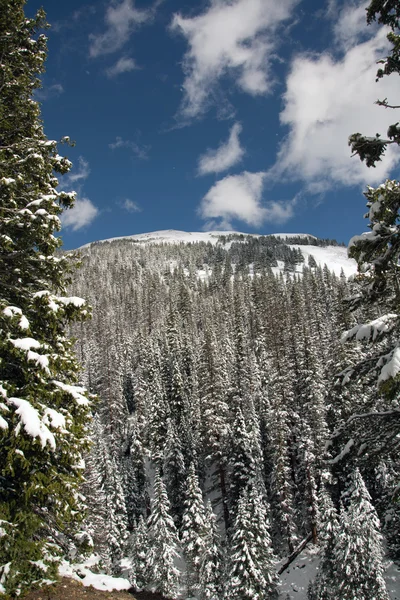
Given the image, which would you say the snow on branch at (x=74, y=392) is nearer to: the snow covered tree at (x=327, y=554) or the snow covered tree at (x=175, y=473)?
the snow covered tree at (x=327, y=554)

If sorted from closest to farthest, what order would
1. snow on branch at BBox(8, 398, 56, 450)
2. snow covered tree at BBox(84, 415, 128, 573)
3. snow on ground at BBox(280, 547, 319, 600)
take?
snow on branch at BBox(8, 398, 56, 450) → snow on ground at BBox(280, 547, 319, 600) → snow covered tree at BBox(84, 415, 128, 573)

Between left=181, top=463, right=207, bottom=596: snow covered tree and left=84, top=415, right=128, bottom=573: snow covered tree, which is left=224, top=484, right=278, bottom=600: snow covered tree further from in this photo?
left=84, top=415, right=128, bottom=573: snow covered tree

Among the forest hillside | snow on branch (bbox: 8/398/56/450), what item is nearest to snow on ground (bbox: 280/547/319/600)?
the forest hillside

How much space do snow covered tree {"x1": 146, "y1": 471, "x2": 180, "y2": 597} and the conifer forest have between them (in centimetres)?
12

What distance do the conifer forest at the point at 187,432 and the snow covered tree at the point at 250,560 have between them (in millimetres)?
110

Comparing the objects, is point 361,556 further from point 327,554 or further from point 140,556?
point 140,556

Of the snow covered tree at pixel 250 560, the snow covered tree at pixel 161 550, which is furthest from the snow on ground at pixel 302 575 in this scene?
the snow covered tree at pixel 161 550

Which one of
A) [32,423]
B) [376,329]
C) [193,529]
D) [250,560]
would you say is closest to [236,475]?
[193,529]

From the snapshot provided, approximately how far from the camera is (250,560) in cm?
2512

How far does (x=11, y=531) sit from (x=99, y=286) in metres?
158

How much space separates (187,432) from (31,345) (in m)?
41.5

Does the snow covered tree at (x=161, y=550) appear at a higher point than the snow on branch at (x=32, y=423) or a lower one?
lower

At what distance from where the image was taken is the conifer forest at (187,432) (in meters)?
7.14

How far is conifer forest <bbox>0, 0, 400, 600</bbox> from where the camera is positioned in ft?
23.4
